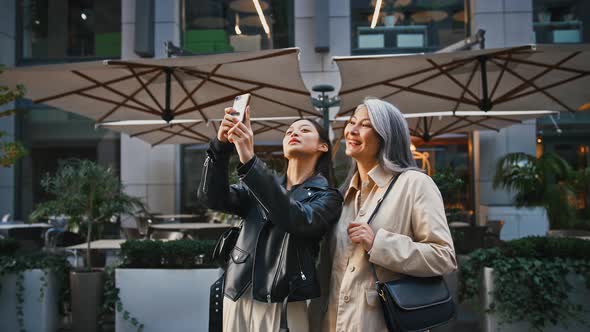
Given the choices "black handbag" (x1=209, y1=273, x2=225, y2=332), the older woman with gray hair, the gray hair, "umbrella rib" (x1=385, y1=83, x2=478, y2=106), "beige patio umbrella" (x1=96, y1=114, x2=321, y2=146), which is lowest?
"black handbag" (x1=209, y1=273, x2=225, y2=332)

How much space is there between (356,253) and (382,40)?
10750mm

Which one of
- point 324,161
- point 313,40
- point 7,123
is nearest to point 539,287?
point 324,161

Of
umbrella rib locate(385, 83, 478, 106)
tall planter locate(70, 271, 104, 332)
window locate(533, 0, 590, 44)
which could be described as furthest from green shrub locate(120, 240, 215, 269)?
window locate(533, 0, 590, 44)

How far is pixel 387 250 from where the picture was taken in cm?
178

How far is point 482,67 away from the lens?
5.97 m

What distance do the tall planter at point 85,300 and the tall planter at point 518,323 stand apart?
3.83m

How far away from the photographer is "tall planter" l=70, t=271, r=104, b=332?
213 inches

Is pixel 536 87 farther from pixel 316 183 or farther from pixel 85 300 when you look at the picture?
pixel 85 300

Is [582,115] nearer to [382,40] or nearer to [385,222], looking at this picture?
[382,40]

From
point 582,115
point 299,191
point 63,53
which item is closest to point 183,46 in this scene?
point 63,53

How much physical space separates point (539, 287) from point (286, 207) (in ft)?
11.6

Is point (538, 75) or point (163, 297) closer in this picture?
point (163, 297)

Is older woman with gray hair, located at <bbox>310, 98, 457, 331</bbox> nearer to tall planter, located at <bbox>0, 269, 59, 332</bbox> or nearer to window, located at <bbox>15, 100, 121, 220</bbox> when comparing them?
tall planter, located at <bbox>0, 269, 59, 332</bbox>

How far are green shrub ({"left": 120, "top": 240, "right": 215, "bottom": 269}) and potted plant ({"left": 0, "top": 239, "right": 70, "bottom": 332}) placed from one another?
32.0 inches
